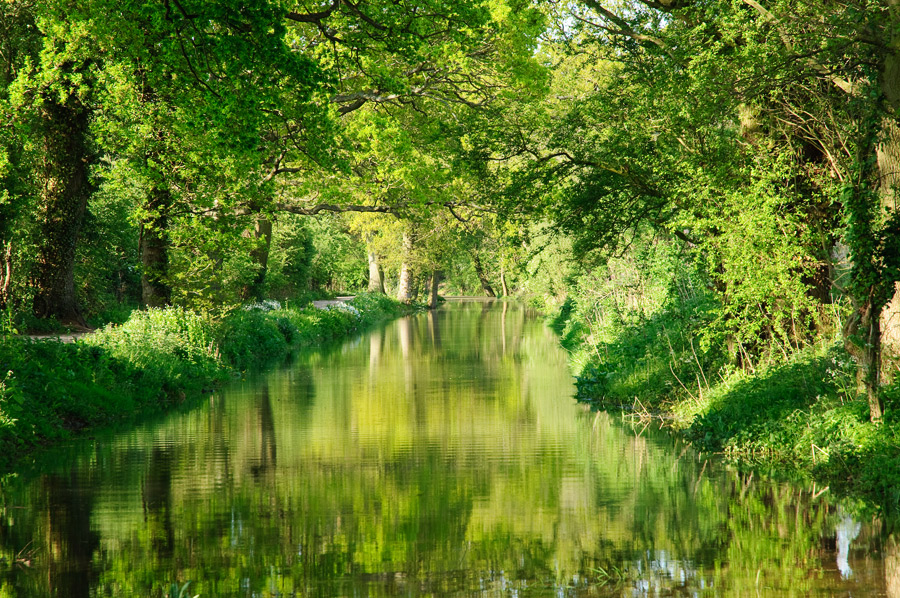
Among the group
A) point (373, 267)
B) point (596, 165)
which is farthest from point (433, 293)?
point (596, 165)

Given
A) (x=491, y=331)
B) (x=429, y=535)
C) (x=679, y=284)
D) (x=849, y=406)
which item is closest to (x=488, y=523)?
(x=429, y=535)

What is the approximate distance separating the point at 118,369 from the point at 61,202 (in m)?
7.90

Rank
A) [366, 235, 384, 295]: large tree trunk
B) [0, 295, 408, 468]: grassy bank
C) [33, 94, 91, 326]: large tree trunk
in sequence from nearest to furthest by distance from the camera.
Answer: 1. [0, 295, 408, 468]: grassy bank
2. [33, 94, 91, 326]: large tree trunk
3. [366, 235, 384, 295]: large tree trunk

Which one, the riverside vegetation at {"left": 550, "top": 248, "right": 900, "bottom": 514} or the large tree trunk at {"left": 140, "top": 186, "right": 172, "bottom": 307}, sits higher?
the large tree trunk at {"left": 140, "top": 186, "right": 172, "bottom": 307}

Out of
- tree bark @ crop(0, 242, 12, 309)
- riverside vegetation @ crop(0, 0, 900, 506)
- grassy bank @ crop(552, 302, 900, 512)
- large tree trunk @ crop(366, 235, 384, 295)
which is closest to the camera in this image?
grassy bank @ crop(552, 302, 900, 512)

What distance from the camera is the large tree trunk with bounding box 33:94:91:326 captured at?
75.2ft

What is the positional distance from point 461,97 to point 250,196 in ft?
24.1

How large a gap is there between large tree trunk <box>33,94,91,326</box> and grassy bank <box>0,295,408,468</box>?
404 centimetres

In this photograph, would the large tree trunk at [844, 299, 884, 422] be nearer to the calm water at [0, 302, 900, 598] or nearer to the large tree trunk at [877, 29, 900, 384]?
the large tree trunk at [877, 29, 900, 384]

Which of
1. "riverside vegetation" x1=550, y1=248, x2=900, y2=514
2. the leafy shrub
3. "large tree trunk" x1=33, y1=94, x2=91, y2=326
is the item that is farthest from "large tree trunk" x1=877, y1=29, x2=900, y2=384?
"large tree trunk" x1=33, y1=94, x2=91, y2=326

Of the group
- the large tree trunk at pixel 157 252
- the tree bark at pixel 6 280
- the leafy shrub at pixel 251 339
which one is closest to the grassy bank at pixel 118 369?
the leafy shrub at pixel 251 339

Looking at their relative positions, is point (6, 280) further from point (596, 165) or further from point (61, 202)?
point (596, 165)

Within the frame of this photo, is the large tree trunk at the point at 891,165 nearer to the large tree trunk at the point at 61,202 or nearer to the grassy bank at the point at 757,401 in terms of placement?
the grassy bank at the point at 757,401

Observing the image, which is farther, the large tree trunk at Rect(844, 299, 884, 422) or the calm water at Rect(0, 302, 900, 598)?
the large tree trunk at Rect(844, 299, 884, 422)
